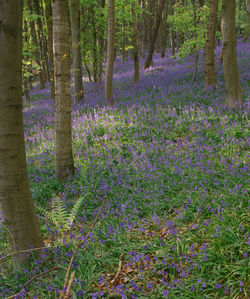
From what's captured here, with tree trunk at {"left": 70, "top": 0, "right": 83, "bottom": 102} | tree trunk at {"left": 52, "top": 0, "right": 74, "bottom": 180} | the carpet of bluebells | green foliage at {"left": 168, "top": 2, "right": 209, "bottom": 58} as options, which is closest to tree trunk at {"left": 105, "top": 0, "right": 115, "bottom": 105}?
tree trunk at {"left": 70, "top": 0, "right": 83, "bottom": 102}

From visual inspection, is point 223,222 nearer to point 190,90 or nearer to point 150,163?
point 150,163

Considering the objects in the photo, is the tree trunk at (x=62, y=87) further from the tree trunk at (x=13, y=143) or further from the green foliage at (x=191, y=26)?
the green foliage at (x=191, y=26)

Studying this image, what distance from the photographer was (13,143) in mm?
2863

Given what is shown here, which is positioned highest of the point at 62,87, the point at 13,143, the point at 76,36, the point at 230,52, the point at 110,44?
the point at 76,36

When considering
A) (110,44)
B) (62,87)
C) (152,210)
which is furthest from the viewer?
(110,44)

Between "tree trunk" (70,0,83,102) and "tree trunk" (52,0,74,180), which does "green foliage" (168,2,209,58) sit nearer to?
"tree trunk" (70,0,83,102)

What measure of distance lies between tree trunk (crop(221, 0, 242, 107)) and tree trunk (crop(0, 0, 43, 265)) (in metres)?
6.41

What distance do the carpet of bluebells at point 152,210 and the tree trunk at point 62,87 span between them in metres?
0.44

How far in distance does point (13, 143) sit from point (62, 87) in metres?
3.10

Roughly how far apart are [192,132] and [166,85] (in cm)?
662

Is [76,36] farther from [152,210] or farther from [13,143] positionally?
[13,143]

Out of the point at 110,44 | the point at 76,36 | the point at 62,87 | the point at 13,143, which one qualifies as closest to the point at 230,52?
the point at 62,87

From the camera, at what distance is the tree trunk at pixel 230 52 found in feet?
23.2

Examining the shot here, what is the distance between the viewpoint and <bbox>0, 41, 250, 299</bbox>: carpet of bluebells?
299 centimetres
